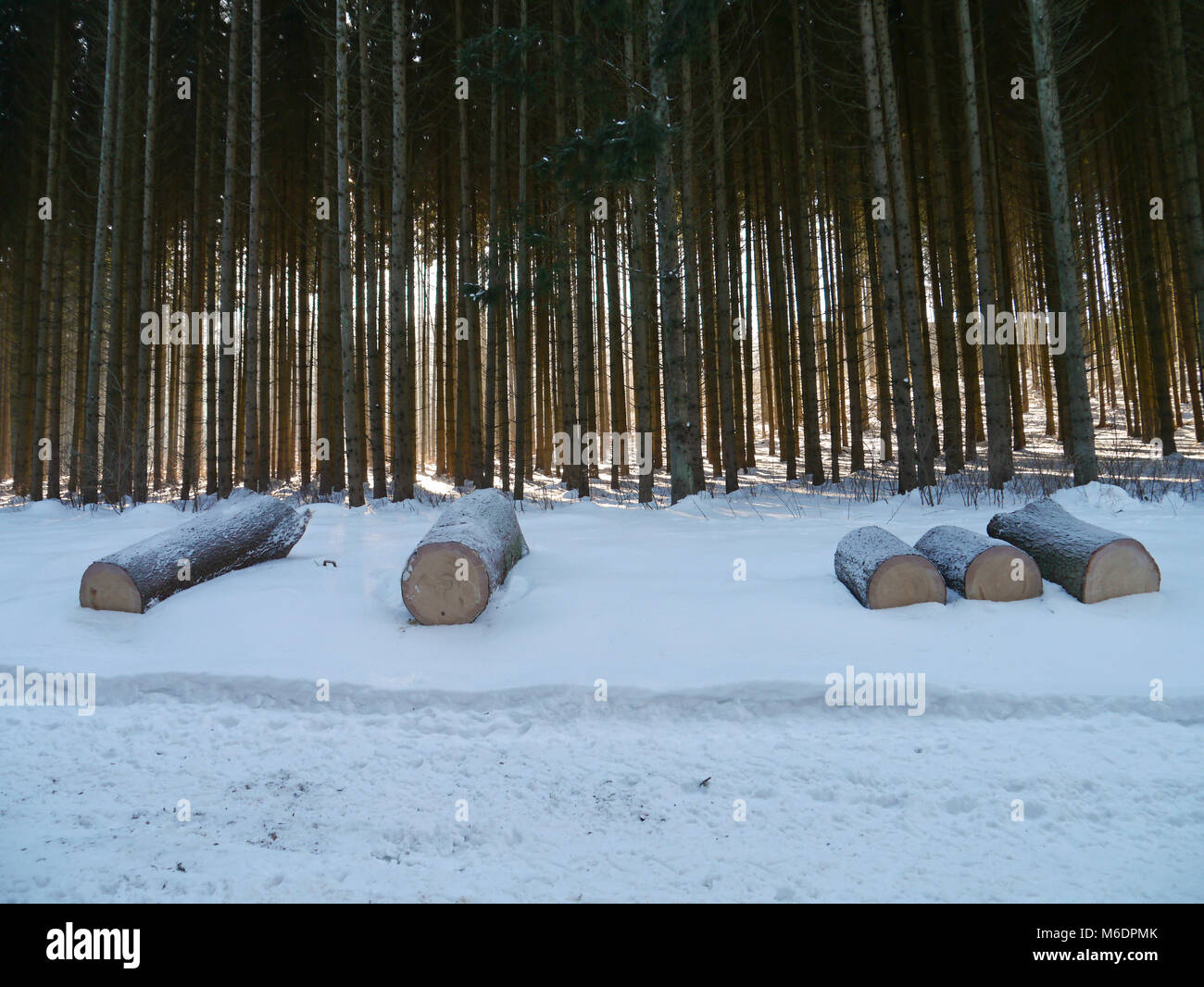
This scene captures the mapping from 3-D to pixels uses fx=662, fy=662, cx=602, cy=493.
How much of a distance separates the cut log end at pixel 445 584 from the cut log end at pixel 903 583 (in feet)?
7.41

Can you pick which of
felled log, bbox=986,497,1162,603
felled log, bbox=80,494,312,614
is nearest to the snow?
felled log, bbox=80,494,312,614

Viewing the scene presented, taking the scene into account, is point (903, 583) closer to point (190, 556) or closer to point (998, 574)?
point (998, 574)

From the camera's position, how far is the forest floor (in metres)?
1.93

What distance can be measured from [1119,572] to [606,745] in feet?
10.5

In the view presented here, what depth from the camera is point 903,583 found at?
3.82 meters

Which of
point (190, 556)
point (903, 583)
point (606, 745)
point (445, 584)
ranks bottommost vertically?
point (606, 745)

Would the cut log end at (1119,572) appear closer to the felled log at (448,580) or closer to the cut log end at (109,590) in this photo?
the felled log at (448,580)

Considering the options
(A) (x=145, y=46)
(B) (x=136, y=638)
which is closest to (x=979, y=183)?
(B) (x=136, y=638)

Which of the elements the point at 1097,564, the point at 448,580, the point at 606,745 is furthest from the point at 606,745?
the point at 1097,564

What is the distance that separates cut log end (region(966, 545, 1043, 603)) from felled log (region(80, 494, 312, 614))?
4.92 meters

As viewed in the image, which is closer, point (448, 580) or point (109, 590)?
point (448, 580)

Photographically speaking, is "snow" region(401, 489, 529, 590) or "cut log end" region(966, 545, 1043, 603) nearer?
"cut log end" region(966, 545, 1043, 603)

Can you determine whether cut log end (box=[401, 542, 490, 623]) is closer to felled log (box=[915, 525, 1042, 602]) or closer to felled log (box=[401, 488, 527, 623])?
felled log (box=[401, 488, 527, 623])

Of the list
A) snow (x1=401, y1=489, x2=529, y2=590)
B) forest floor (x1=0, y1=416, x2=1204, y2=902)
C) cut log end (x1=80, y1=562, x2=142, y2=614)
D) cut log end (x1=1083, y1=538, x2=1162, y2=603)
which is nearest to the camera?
forest floor (x1=0, y1=416, x2=1204, y2=902)
